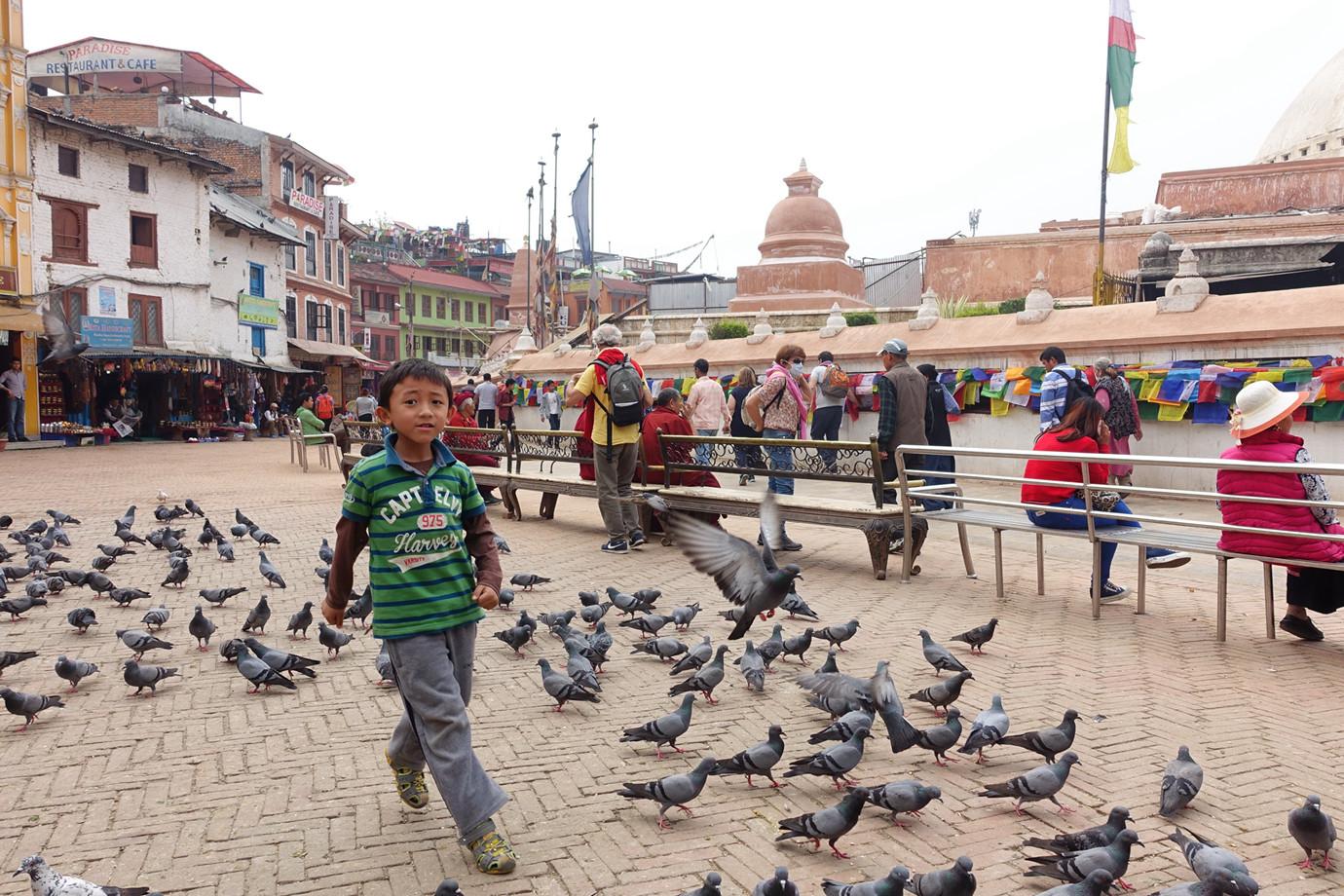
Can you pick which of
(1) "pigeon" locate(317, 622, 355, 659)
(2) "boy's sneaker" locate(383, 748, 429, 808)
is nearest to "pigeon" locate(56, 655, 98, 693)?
(1) "pigeon" locate(317, 622, 355, 659)

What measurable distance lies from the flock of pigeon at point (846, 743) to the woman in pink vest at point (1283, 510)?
1.81 m

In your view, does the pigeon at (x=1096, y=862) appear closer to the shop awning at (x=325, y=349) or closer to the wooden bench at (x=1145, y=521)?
the wooden bench at (x=1145, y=521)

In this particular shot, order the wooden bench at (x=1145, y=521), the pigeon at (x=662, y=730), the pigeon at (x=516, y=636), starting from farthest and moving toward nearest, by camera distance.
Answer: the pigeon at (x=516, y=636)
the wooden bench at (x=1145, y=521)
the pigeon at (x=662, y=730)

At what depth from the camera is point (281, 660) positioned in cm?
543

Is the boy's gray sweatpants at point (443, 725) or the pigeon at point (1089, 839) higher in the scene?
the boy's gray sweatpants at point (443, 725)

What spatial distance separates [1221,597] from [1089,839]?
351cm

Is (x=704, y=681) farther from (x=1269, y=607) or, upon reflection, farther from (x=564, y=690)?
(x=1269, y=607)

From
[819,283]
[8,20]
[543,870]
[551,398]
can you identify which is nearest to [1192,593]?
[543,870]

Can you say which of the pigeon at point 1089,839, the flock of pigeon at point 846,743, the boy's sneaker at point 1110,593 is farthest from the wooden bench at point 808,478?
the pigeon at point 1089,839

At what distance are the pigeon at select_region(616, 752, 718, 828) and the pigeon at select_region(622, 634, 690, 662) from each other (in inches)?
85.9

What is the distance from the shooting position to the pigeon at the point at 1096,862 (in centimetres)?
307

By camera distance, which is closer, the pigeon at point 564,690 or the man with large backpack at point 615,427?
the pigeon at point 564,690

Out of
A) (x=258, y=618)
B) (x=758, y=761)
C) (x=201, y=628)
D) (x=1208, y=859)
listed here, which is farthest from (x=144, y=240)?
(x=1208, y=859)

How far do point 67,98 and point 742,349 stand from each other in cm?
3249
